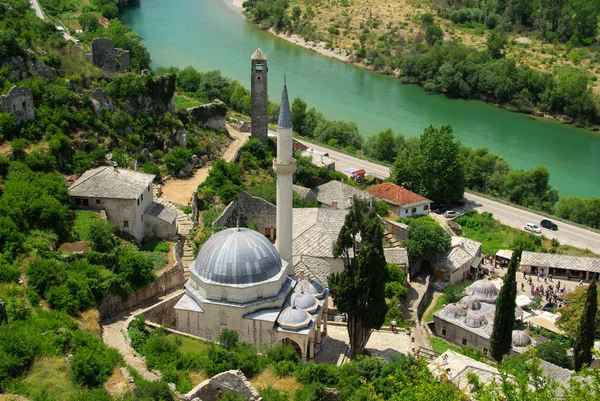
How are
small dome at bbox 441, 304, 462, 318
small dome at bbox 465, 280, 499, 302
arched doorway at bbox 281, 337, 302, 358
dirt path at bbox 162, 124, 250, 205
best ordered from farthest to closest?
dirt path at bbox 162, 124, 250, 205
small dome at bbox 465, 280, 499, 302
small dome at bbox 441, 304, 462, 318
arched doorway at bbox 281, 337, 302, 358

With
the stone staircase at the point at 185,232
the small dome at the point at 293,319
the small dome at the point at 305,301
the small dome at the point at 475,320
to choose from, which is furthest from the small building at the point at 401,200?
the small dome at the point at 293,319

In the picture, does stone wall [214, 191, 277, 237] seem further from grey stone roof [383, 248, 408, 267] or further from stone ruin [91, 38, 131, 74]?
stone ruin [91, 38, 131, 74]

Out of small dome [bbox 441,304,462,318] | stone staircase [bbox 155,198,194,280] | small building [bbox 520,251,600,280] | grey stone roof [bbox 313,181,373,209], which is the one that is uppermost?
stone staircase [bbox 155,198,194,280]

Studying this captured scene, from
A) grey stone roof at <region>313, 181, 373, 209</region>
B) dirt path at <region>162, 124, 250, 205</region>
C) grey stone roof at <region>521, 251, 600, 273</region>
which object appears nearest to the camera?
dirt path at <region>162, 124, 250, 205</region>

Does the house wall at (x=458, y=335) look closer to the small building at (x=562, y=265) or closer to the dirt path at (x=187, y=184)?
the small building at (x=562, y=265)

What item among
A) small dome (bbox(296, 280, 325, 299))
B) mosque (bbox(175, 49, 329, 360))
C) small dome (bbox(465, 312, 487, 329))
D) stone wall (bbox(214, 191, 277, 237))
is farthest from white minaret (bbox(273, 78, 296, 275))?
small dome (bbox(465, 312, 487, 329))

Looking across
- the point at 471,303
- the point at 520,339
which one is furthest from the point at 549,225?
the point at 520,339

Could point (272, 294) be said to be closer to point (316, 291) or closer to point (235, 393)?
point (316, 291)
